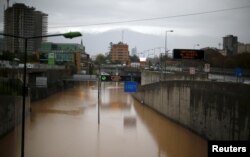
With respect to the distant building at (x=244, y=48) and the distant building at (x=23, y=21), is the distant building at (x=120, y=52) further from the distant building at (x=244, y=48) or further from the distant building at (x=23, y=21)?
the distant building at (x=244, y=48)

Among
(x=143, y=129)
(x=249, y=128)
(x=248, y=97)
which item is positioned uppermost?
(x=248, y=97)

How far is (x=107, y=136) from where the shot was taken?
3325cm

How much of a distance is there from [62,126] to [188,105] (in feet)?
44.3

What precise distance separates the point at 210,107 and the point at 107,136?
9.70m

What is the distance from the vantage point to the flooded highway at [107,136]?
1079 inches

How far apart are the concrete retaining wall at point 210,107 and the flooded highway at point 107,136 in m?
1.22

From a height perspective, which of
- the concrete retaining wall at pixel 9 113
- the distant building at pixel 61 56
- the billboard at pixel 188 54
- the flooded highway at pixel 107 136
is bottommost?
the flooded highway at pixel 107 136

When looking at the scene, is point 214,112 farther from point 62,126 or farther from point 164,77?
point 164,77

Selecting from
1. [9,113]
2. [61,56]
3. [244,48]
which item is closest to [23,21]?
[61,56]

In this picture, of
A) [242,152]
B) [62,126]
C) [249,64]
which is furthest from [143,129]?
[242,152]

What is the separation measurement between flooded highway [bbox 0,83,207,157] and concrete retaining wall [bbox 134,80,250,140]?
122 cm

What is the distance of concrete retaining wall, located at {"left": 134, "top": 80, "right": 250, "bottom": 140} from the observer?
80.5 ft

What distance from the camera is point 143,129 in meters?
38.3

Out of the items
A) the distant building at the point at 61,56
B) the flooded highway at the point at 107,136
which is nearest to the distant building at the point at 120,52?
the distant building at the point at 61,56
